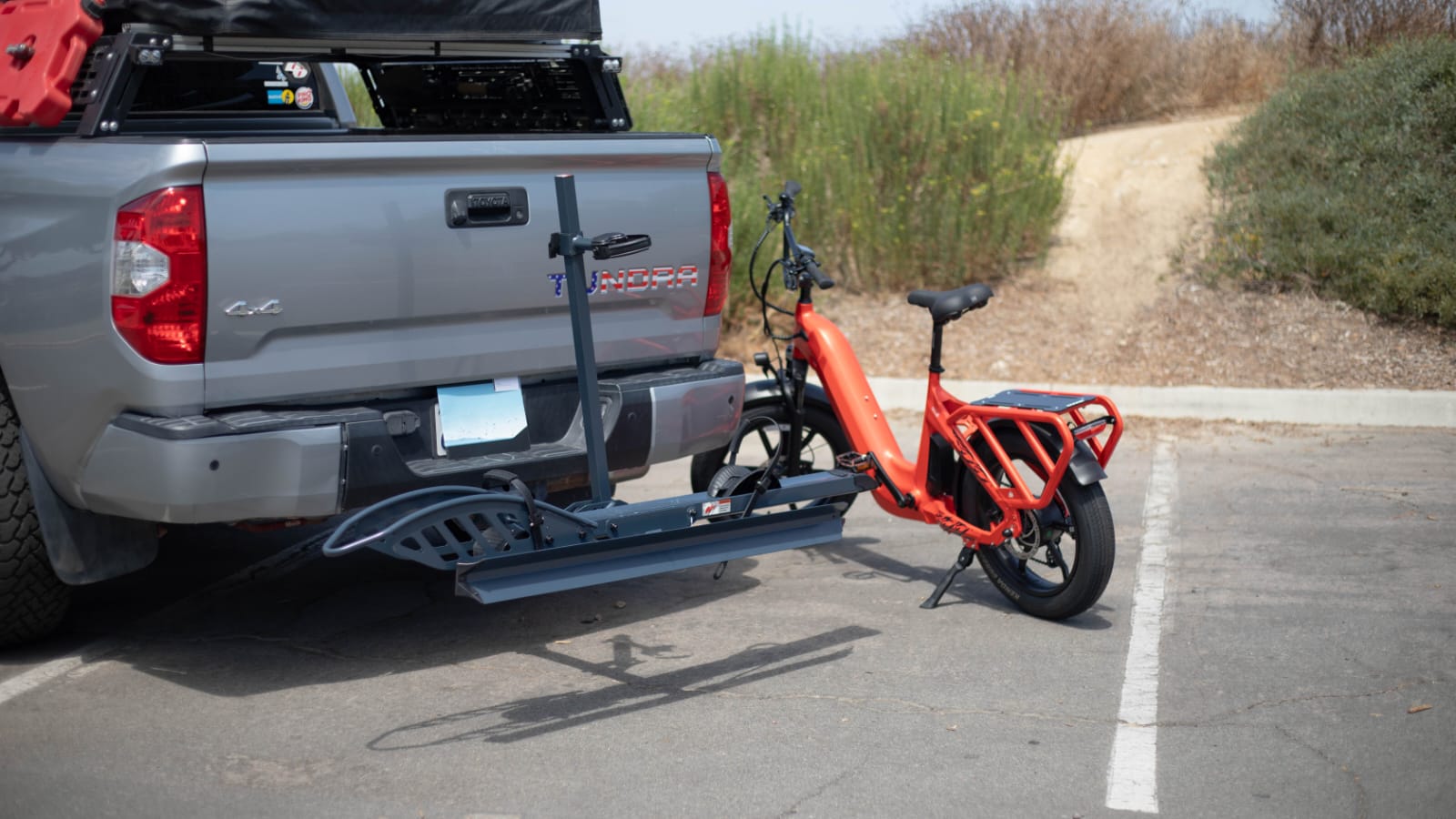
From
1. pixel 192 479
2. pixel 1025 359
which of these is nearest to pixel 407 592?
pixel 192 479

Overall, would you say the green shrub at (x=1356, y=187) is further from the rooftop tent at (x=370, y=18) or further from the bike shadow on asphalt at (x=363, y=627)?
the rooftop tent at (x=370, y=18)

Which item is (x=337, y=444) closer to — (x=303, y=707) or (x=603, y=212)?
(x=303, y=707)

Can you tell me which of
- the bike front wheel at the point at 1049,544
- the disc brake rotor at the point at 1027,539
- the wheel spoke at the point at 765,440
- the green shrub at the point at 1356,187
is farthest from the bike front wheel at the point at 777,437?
the green shrub at the point at 1356,187

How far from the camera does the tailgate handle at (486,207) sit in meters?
4.48

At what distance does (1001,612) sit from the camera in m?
5.19

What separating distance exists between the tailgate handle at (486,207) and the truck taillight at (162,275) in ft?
2.54

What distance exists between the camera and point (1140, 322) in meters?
9.98

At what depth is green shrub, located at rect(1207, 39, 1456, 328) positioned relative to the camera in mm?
9148

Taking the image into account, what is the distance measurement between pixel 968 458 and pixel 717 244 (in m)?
1.19

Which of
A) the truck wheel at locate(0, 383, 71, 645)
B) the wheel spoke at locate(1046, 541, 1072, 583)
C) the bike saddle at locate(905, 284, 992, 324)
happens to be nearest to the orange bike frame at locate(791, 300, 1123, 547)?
the wheel spoke at locate(1046, 541, 1072, 583)

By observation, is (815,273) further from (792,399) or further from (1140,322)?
(1140,322)

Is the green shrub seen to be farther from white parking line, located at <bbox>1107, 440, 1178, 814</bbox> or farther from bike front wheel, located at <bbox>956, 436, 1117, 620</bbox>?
bike front wheel, located at <bbox>956, 436, 1117, 620</bbox>

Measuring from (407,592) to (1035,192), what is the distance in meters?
6.87

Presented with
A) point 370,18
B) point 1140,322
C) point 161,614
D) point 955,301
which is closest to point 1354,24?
point 1140,322
